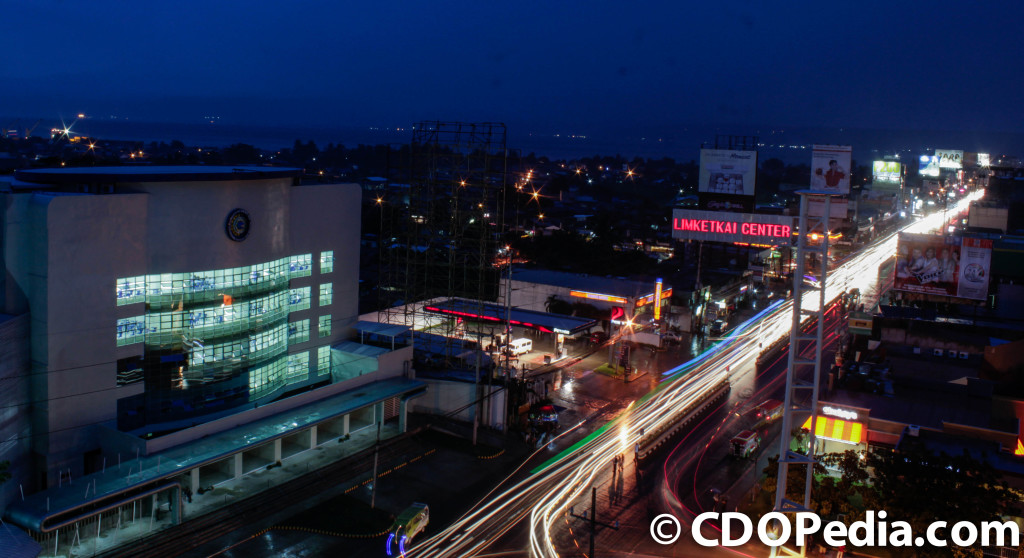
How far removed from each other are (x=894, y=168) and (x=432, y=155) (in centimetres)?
9000

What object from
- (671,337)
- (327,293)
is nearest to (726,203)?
(671,337)

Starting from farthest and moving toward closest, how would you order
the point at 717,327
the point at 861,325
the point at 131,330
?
the point at 717,327 < the point at 861,325 < the point at 131,330

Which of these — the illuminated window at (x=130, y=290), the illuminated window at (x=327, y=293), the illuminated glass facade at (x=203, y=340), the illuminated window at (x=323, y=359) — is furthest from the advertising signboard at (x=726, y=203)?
the illuminated window at (x=130, y=290)

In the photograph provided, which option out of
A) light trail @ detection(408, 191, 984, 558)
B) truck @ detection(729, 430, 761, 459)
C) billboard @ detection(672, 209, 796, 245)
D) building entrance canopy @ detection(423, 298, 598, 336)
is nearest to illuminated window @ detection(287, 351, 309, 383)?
building entrance canopy @ detection(423, 298, 598, 336)

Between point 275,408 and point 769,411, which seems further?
point 769,411

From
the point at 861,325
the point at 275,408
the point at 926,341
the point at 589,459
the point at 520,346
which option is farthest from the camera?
the point at 861,325

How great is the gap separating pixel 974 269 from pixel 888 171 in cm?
7092

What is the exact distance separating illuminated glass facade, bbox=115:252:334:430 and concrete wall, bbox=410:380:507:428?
4682 mm

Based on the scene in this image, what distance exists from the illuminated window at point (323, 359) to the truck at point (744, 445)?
45.6ft

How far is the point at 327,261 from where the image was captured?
2783cm

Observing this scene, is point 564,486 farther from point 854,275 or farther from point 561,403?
point 854,275

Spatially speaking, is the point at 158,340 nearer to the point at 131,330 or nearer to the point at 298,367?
the point at 131,330

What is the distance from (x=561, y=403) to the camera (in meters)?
29.5

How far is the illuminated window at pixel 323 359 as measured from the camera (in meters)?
27.6
